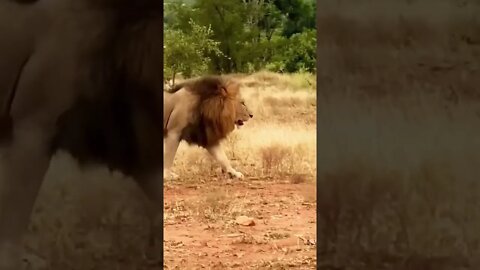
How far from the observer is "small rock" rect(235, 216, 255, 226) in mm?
6492

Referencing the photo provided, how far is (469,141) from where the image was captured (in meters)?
2.46

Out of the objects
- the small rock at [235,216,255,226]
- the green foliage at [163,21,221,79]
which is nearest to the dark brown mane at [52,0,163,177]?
the small rock at [235,216,255,226]

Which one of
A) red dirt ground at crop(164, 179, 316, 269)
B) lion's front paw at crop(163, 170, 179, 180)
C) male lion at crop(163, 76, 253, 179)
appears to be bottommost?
red dirt ground at crop(164, 179, 316, 269)

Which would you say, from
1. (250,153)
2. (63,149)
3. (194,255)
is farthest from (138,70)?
(250,153)

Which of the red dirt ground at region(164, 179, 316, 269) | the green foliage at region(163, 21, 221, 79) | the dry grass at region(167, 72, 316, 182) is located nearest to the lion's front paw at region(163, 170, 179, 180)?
the red dirt ground at region(164, 179, 316, 269)

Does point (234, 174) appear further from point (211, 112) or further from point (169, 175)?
point (211, 112)

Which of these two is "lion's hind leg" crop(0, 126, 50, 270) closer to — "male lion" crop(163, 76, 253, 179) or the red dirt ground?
the red dirt ground

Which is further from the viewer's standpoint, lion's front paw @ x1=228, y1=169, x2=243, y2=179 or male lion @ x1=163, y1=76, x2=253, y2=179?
lion's front paw @ x1=228, y1=169, x2=243, y2=179

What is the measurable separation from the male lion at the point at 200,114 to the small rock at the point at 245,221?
1.10 metres

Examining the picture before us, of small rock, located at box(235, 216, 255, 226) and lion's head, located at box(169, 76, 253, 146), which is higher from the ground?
lion's head, located at box(169, 76, 253, 146)

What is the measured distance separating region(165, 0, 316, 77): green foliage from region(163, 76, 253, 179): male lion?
4324 mm

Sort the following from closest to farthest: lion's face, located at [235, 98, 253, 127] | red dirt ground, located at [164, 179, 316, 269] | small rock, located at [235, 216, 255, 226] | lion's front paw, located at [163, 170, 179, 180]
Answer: red dirt ground, located at [164, 179, 316, 269] < small rock, located at [235, 216, 255, 226] < lion's face, located at [235, 98, 253, 127] < lion's front paw, located at [163, 170, 179, 180]

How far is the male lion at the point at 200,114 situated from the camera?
7.42 m

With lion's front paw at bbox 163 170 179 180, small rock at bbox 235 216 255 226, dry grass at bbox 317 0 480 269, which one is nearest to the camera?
dry grass at bbox 317 0 480 269
